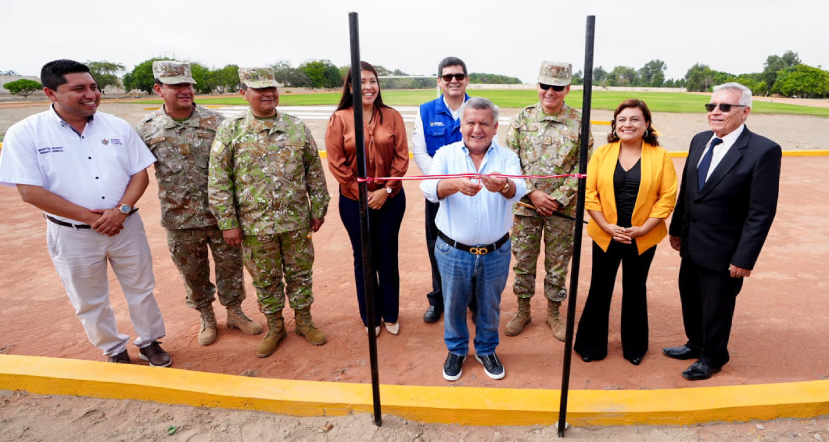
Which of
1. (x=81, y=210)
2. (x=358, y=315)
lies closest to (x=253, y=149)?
(x=81, y=210)

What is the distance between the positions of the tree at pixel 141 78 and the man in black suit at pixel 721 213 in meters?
60.3

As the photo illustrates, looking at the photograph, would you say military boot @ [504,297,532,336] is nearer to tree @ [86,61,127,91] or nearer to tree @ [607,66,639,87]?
tree @ [86,61,127,91]

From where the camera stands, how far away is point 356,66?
6.55 ft

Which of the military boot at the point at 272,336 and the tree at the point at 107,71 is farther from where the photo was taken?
the tree at the point at 107,71

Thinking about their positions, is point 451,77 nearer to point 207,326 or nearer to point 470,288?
point 470,288

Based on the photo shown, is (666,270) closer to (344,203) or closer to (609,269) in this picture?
(609,269)

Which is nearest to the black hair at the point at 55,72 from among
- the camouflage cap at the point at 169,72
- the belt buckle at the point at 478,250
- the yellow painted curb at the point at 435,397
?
the camouflage cap at the point at 169,72

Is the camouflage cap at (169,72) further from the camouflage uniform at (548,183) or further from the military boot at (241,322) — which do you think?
the camouflage uniform at (548,183)

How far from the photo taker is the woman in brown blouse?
3.25m

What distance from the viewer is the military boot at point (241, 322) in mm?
3781

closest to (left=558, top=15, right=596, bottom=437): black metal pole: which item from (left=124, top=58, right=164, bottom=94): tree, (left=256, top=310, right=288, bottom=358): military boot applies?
(left=256, top=310, right=288, bottom=358): military boot

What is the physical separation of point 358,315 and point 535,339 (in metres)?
1.55

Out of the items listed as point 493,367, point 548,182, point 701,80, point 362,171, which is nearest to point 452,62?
point 548,182

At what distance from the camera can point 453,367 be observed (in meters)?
3.14
